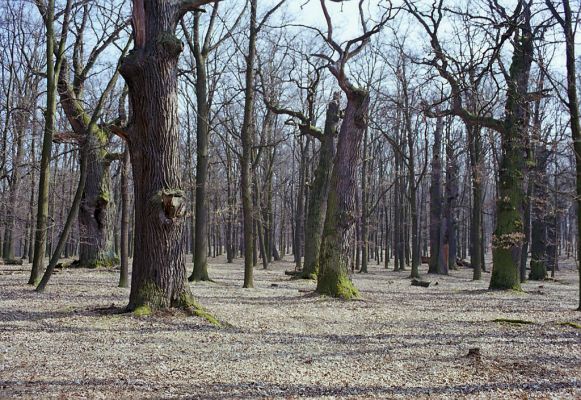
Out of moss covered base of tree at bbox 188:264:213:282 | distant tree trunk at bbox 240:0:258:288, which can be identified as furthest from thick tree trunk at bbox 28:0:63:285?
distant tree trunk at bbox 240:0:258:288

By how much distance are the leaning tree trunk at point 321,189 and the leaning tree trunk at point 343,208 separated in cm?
470

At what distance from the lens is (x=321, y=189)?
704 inches

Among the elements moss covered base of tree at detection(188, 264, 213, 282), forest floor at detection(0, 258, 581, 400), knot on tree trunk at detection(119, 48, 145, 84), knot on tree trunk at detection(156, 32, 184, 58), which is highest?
knot on tree trunk at detection(156, 32, 184, 58)

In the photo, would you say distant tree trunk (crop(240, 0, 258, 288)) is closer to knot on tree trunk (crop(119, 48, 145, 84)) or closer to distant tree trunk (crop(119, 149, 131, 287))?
distant tree trunk (crop(119, 149, 131, 287))

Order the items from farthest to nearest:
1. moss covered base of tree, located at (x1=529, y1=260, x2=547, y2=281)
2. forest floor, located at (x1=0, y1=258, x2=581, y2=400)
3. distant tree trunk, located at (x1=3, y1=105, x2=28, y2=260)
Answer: moss covered base of tree, located at (x1=529, y1=260, x2=547, y2=281), distant tree trunk, located at (x1=3, y1=105, x2=28, y2=260), forest floor, located at (x1=0, y1=258, x2=581, y2=400)

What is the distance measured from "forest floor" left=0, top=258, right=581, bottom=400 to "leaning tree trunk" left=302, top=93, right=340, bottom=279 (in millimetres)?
6415

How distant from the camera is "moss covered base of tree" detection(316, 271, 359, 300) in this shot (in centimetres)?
1229

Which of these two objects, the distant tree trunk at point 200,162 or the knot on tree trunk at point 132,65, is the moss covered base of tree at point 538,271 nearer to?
the distant tree trunk at point 200,162

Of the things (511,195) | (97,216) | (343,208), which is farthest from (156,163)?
(97,216)

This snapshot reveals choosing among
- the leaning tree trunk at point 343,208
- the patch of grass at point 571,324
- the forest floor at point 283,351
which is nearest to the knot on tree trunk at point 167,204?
the forest floor at point 283,351

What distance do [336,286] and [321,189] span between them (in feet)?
19.7

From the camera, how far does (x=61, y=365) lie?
5598 millimetres

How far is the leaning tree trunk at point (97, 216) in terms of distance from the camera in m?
18.1

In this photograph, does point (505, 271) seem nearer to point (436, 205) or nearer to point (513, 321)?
point (513, 321)
